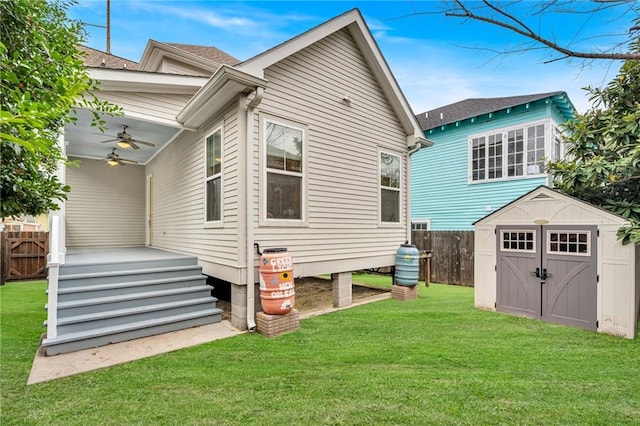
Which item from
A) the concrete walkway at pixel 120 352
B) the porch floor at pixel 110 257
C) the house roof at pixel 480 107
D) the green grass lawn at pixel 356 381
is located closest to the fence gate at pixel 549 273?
the green grass lawn at pixel 356 381

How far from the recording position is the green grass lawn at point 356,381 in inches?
100

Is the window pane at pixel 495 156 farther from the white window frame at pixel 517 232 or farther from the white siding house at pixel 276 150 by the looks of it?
the white window frame at pixel 517 232

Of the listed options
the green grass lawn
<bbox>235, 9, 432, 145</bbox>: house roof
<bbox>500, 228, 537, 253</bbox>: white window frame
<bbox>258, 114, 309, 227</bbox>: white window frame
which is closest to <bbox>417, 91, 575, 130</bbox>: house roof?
<bbox>235, 9, 432, 145</bbox>: house roof

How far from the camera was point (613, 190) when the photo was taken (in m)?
5.40

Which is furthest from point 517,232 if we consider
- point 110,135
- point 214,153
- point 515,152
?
point 110,135

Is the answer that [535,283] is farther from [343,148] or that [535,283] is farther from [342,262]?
[343,148]

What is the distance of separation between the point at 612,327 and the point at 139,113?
819 centimetres

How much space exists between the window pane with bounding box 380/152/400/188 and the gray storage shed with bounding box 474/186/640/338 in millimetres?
2166

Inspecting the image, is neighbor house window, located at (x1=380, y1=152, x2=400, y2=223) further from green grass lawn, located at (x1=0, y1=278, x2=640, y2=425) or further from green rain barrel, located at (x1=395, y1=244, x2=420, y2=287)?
green grass lawn, located at (x1=0, y1=278, x2=640, y2=425)

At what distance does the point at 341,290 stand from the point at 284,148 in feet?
9.81

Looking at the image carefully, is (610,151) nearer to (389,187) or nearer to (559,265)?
(559,265)

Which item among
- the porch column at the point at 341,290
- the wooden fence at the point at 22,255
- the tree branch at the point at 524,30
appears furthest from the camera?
the wooden fence at the point at 22,255

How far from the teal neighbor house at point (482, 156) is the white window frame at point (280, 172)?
23.6 feet

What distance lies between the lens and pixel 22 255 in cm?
874
